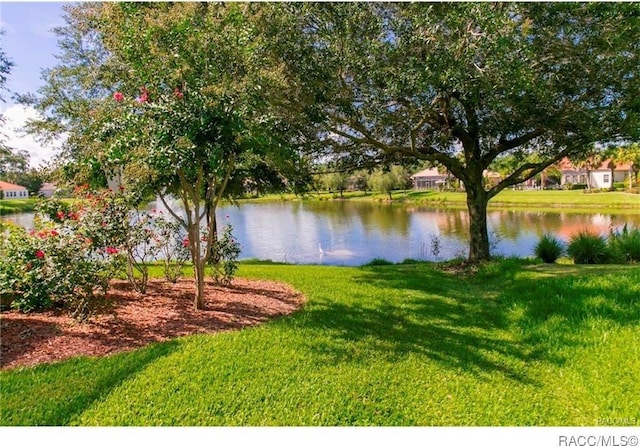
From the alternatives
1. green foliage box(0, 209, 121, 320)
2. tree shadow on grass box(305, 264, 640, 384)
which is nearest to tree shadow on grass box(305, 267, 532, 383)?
tree shadow on grass box(305, 264, 640, 384)

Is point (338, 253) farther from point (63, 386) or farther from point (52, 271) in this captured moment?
point (63, 386)

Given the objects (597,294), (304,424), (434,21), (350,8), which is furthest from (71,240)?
(597,294)

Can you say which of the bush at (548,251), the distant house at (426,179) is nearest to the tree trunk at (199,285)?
the bush at (548,251)

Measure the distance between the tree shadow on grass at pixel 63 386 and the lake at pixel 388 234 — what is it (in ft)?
28.0

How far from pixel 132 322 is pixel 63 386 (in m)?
1.51

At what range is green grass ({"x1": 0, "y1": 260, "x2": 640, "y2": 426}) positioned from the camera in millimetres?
3229

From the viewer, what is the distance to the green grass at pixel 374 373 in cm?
323

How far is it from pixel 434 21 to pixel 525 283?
472 cm

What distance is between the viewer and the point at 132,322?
493 centimetres

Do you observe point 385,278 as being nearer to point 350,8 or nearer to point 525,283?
point 525,283

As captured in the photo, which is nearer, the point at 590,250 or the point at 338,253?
the point at 590,250

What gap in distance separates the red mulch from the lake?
6.17 meters

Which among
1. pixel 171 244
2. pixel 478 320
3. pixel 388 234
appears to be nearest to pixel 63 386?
pixel 171 244

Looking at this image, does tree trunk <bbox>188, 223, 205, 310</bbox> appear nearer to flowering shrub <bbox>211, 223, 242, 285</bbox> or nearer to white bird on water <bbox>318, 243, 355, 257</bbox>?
flowering shrub <bbox>211, 223, 242, 285</bbox>
